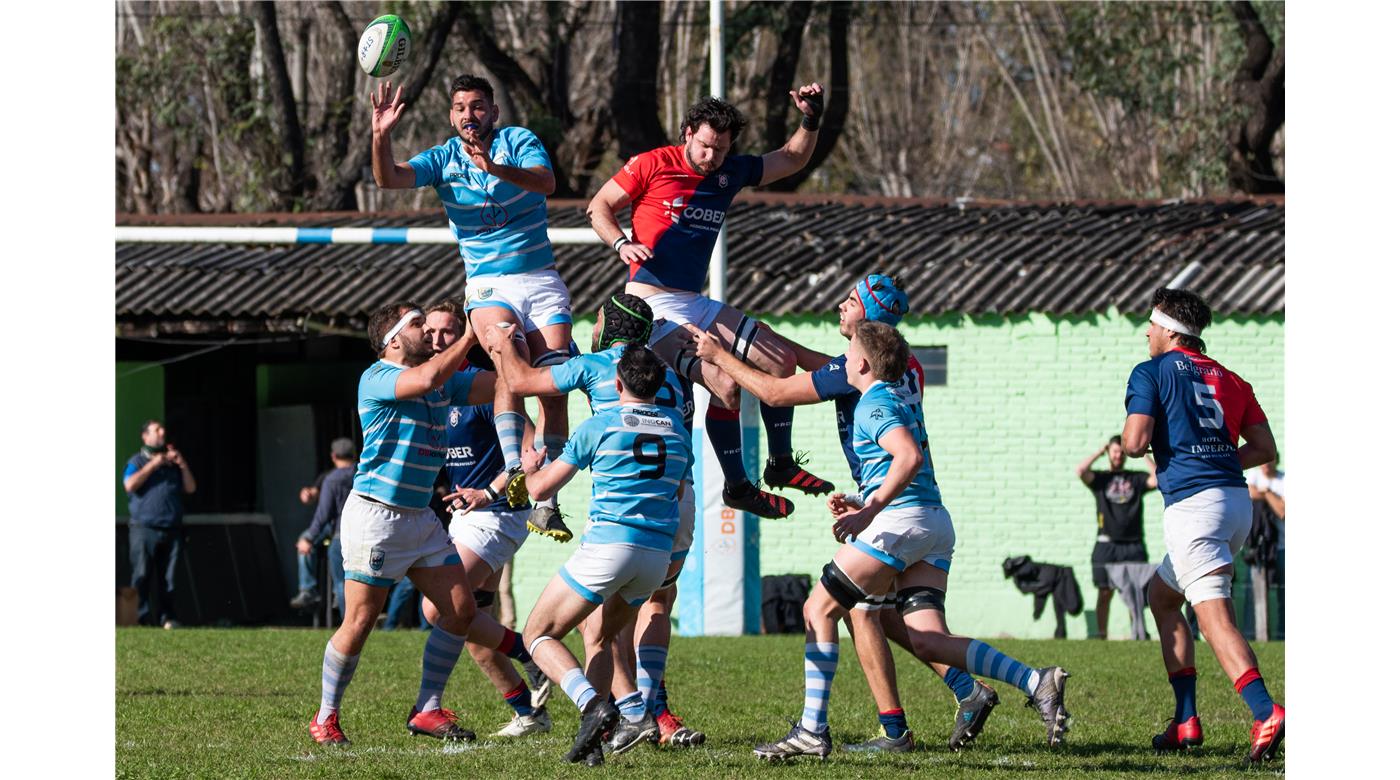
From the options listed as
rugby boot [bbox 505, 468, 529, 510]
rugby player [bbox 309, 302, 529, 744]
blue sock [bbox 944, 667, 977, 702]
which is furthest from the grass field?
rugby boot [bbox 505, 468, 529, 510]

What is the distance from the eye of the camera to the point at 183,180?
33781mm

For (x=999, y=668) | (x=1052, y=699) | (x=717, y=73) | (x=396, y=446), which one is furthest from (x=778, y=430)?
(x=717, y=73)

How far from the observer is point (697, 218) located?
973cm

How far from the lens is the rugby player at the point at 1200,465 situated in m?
9.21

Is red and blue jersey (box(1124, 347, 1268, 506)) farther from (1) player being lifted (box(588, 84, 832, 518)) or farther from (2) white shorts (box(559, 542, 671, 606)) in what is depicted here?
(2) white shorts (box(559, 542, 671, 606))

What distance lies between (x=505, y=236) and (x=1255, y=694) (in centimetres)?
423

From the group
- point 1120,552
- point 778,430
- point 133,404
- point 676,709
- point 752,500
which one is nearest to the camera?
point 752,500

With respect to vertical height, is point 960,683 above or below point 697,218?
below

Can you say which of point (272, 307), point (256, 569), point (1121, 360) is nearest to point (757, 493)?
point (1121, 360)

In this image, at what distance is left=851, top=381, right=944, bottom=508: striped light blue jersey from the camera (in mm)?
8898

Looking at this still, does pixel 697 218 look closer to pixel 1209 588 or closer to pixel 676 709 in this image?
pixel 1209 588

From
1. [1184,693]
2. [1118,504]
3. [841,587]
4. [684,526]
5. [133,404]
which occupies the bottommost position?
[1184,693]

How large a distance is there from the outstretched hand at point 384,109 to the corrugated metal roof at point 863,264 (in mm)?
10994

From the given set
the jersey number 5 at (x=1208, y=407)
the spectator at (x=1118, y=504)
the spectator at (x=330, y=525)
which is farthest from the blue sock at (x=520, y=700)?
the spectator at (x=1118, y=504)
